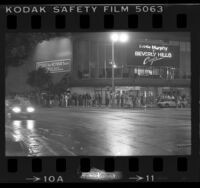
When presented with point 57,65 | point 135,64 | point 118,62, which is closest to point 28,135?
point 57,65

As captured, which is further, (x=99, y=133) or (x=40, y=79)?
(x=99, y=133)

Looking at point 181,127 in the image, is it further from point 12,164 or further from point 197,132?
point 12,164

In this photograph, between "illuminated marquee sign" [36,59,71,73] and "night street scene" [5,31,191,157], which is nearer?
"night street scene" [5,31,191,157]

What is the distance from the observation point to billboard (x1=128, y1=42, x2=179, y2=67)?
13344 millimetres

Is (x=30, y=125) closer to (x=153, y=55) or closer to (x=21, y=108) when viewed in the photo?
(x=21, y=108)

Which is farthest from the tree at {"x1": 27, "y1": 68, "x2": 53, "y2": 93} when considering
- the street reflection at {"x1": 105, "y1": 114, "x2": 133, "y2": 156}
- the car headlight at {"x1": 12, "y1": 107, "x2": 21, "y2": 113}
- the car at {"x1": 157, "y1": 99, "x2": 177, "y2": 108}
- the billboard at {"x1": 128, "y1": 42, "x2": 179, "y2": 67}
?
the car at {"x1": 157, "y1": 99, "x2": 177, "y2": 108}

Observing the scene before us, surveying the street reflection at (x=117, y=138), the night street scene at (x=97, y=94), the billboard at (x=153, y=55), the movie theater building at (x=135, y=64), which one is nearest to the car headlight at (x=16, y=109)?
the night street scene at (x=97, y=94)


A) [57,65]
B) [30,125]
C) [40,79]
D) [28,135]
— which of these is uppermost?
[57,65]

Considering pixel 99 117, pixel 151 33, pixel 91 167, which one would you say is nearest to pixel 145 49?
pixel 151 33

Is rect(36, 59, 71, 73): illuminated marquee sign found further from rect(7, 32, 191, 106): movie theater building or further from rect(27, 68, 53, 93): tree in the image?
rect(27, 68, 53, 93): tree

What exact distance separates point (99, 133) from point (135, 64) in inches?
72.7

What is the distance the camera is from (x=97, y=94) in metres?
14.1

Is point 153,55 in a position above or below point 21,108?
above

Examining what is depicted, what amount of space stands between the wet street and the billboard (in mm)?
1139
